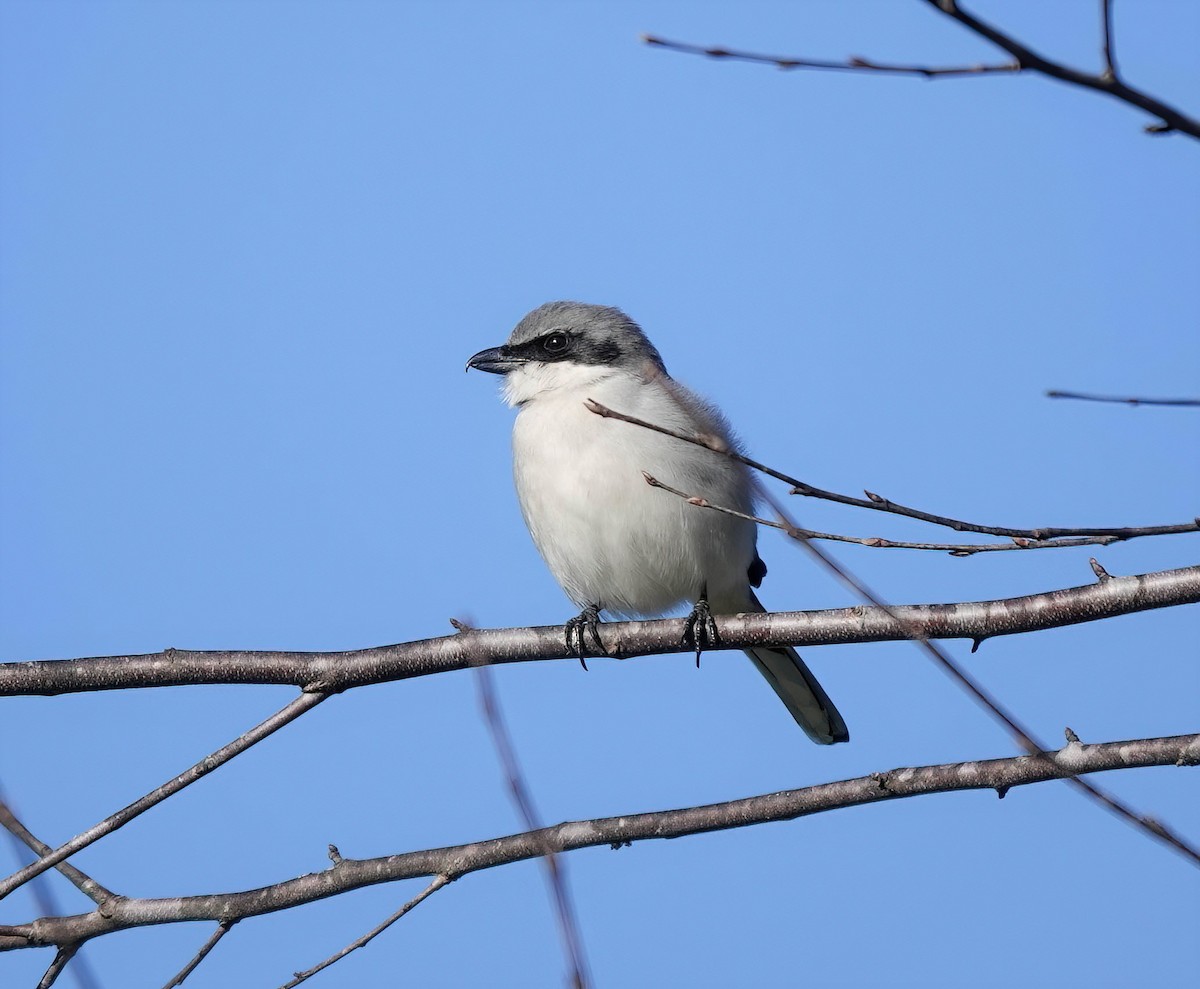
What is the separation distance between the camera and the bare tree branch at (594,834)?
4.18m

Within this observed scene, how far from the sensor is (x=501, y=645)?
16.5ft

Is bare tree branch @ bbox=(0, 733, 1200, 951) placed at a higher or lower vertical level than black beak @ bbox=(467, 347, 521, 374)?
lower

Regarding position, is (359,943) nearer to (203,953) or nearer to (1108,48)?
(203,953)

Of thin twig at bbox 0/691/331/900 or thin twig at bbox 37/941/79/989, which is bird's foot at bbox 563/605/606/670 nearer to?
thin twig at bbox 0/691/331/900

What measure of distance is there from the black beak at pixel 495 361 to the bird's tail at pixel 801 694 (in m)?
2.06

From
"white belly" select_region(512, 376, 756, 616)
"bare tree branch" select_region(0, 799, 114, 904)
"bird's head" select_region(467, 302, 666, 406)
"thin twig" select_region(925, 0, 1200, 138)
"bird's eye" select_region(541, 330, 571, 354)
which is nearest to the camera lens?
"thin twig" select_region(925, 0, 1200, 138)

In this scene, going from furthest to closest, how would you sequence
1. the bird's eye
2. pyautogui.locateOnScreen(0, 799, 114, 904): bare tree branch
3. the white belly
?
1. the bird's eye
2. the white belly
3. pyautogui.locateOnScreen(0, 799, 114, 904): bare tree branch

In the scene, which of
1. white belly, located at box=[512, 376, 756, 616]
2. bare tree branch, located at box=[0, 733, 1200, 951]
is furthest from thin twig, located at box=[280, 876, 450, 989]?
white belly, located at box=[512, 376, 756, 616]

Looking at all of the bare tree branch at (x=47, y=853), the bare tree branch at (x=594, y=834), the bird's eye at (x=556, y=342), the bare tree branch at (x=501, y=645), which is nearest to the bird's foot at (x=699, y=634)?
the bare tree branch at (x=501, y=645)

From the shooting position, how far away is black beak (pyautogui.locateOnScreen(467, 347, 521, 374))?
23.1ft

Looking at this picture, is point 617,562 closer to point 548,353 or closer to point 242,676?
point 548,353

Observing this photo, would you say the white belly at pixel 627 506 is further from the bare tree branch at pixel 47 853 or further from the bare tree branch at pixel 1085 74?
the bare tree branch at pixel 1085 74

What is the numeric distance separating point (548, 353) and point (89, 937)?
3764 millimetres

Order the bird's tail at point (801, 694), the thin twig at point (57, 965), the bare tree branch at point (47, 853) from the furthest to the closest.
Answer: the bird's tail at point (801, 694)
the thin twig at point (57, 965)
the bare tree branch at point (47, 853)
